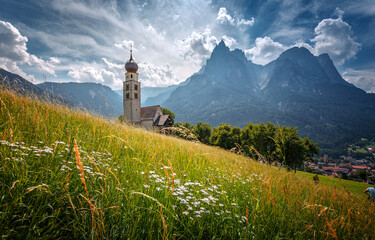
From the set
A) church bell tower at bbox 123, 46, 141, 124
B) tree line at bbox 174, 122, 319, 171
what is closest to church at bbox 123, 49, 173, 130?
church bell tower at bbox 123, 46, 141, 124

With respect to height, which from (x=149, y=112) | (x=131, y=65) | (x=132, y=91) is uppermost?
(x=131, y=65)

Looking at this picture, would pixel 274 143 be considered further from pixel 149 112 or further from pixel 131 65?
pixel 131 65

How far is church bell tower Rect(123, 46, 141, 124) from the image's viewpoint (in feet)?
182

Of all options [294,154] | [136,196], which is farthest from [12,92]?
[294,154]

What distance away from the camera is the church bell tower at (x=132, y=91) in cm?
5544

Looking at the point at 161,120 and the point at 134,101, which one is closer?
the point at 161,120

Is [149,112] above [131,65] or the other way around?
the other way around

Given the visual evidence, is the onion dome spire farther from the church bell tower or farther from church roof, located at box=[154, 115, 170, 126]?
church roof, located at box=[154, 115, 170, 126]

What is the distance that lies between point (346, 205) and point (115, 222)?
632cm

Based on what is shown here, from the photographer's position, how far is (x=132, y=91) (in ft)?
182

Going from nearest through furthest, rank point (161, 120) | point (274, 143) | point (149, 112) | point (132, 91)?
point (274, 143)
point (132, 91)
point (161, 120)
point (149, 112)

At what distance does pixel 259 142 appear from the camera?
31.3m

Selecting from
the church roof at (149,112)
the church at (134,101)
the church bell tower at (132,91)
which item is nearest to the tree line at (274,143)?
the church at (134,101)

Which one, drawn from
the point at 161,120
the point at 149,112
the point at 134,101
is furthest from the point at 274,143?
the point at 134,101
